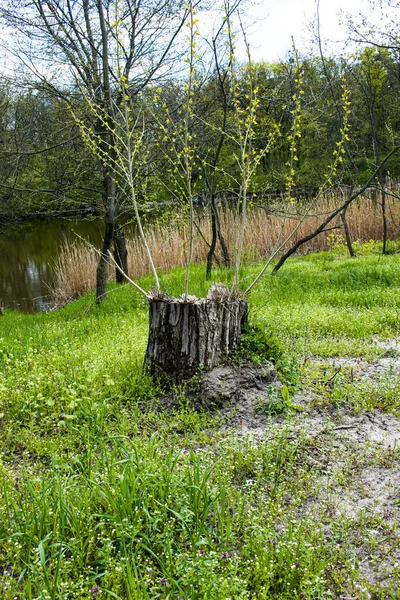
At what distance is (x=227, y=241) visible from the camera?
12.0 meters

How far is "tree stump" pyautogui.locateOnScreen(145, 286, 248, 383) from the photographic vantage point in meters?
3.88

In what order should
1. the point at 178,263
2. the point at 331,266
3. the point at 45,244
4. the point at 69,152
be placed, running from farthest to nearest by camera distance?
the point at 45,244, the point at 178,263, the point at 331,266, the point at 69,152

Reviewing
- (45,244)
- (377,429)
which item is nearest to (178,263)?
(377,429)

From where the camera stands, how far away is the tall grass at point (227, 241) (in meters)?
11.8

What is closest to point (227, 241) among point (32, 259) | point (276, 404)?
point (276, 404)

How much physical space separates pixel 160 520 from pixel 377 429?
72.8 inches

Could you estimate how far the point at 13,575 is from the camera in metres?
2.19

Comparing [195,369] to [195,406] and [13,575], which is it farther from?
[13,575]

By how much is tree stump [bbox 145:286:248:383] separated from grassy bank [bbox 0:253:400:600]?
0.25m

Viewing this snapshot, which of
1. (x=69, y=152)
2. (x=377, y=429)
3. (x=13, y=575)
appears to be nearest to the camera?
(x=13, y=575)

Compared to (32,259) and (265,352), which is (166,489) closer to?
(265,352)

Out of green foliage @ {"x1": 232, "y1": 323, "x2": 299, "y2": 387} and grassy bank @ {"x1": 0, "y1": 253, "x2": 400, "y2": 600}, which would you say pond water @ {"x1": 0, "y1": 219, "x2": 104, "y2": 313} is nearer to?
green foliage @ {"x1": 232, "y1": 323, "x2": 299, "y2": 387}

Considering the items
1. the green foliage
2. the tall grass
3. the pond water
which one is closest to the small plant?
the green foliage

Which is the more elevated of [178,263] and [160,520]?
[178,263]
